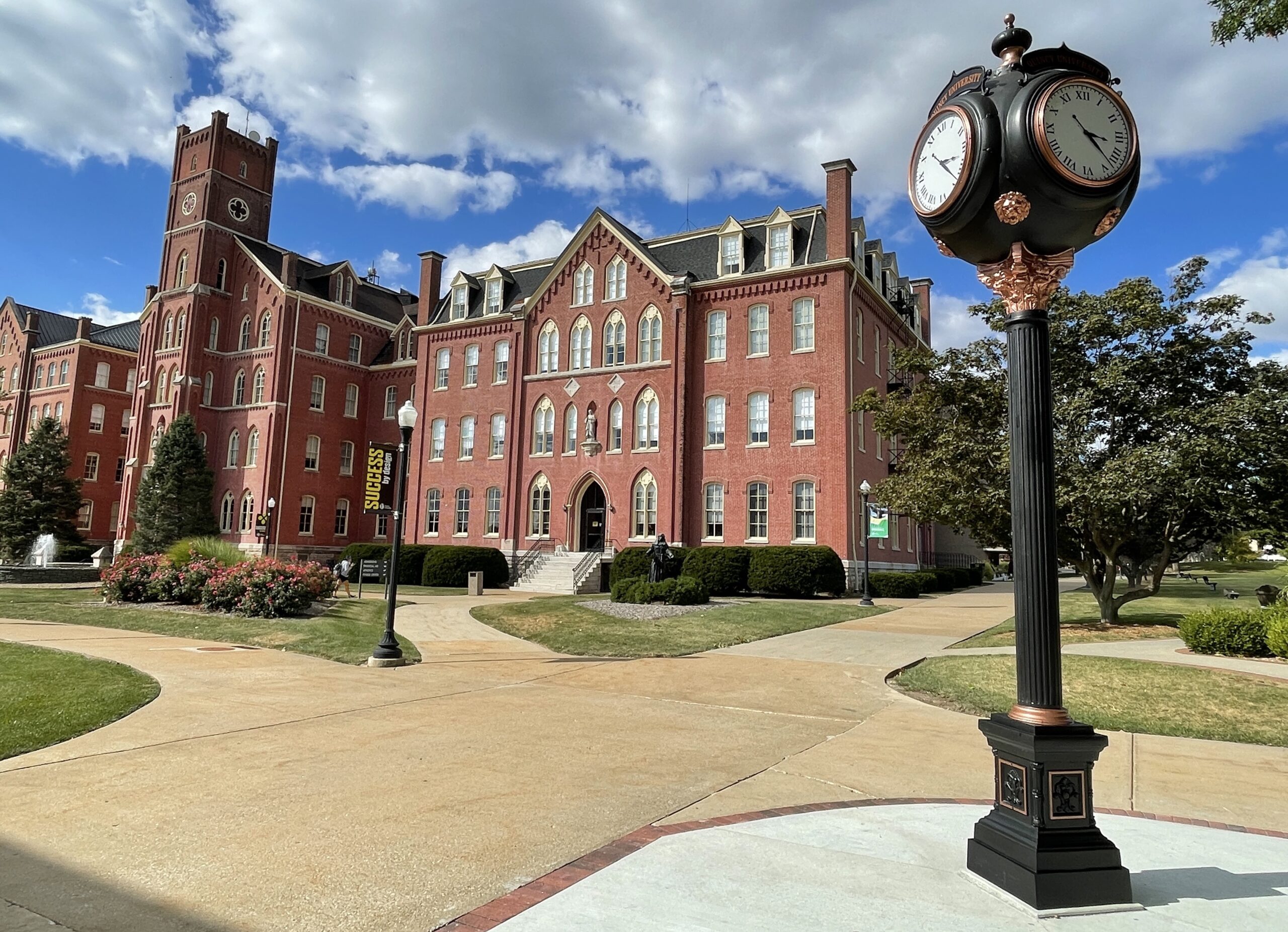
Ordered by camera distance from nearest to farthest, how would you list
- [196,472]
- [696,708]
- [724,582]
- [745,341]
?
1. [696,708]
2. [724,582]
3. [745,341]
4. [196,472]

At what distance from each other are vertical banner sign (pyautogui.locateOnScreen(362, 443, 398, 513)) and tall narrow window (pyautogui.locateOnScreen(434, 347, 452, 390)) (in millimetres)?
13973

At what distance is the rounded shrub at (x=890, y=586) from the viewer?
94.7ft

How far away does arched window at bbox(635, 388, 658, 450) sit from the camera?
1328 inches

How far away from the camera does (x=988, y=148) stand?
440 centimetres

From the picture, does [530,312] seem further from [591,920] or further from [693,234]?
[591,920]

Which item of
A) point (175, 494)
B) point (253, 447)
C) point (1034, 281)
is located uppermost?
point (253, 447)

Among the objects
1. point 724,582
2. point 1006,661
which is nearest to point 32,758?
point 1006,661

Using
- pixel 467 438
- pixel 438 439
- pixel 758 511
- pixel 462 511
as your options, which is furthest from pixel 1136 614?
pixel 438 439

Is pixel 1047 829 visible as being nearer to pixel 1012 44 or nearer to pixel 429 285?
pixel 1012 44

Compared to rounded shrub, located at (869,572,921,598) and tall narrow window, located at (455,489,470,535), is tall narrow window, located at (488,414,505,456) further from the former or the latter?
rounded shrub, located at (869,572,921,598)

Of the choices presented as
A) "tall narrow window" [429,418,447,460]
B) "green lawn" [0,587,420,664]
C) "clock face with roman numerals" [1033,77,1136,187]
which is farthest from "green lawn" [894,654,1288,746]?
"tall narrow window" [429,418,447,460]

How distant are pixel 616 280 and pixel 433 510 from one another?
14.4m

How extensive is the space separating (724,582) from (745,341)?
402 inches

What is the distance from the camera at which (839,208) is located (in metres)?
30.7
